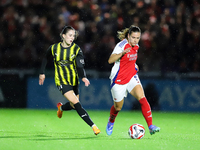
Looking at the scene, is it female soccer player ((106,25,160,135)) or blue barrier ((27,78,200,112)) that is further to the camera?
blue barrier ((27,78,200,112))

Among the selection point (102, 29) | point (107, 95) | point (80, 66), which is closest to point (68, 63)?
point (80, 66)

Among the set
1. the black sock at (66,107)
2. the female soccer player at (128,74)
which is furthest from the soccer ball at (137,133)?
the black sock at (66,107)

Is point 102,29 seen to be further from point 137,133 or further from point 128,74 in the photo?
point 137,133

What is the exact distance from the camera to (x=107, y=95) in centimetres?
949

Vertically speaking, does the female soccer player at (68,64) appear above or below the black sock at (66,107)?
above

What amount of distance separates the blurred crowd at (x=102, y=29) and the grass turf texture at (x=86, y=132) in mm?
1602

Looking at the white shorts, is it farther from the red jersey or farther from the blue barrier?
the blue barrier

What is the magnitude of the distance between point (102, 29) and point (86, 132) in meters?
5.13

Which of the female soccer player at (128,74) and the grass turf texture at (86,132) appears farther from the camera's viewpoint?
the female soccer player at (128,74)

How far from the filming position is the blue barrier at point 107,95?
30.3ft

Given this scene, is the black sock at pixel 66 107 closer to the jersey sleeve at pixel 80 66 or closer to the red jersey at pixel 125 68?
the jersey sleeve at pixel 80 66

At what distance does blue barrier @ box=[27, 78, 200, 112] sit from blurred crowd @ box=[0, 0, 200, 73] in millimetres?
522

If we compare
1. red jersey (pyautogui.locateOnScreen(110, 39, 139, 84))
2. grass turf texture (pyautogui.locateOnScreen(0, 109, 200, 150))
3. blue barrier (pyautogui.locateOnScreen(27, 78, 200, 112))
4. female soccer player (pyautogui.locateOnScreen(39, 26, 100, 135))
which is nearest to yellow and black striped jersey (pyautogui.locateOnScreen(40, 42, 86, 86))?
female soccer player (pyautogui.locateOnScreen(39, 26, 100, 135))

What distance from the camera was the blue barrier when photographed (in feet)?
30.3
